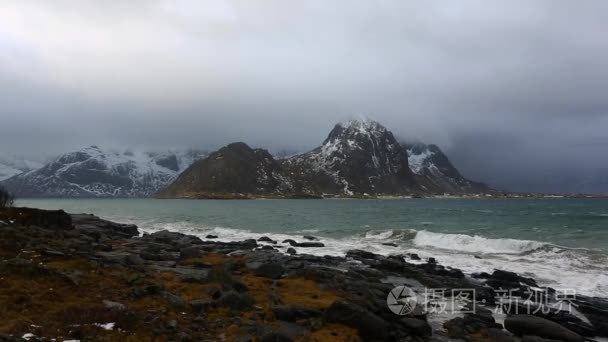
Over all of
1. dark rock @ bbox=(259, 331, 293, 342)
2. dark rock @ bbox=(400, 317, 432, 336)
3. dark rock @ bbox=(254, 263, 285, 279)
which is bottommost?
dark rock @ bbox=(400, 317, 432, 336)

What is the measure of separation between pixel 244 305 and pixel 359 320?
13.8ft

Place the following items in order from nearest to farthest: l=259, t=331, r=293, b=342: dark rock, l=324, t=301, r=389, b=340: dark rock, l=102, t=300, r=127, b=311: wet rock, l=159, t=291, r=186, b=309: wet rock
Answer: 1. l=259, t=331, r=293, b=342: dark rock
2. l=102, t=300, r=127, b=311: wet rock
3. l=324, t=301, r=389, b=340: dark rock
4. l=159, t=291, r=186, b=309: wet rock

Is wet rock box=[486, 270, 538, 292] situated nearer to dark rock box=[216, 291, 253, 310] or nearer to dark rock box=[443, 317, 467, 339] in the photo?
dark rock box=[443, 317, 467, 339]

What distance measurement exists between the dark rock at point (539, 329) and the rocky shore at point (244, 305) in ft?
0.12

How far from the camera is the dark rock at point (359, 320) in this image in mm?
13719

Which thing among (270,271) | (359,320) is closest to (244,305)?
(359,320)

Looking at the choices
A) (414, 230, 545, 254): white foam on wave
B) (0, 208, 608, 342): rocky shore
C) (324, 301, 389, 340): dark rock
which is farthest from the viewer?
(414, 230, 545, 254): white foam on wave

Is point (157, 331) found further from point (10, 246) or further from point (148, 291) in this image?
point (10, 246)

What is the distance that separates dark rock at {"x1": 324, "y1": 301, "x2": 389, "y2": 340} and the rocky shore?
3cm

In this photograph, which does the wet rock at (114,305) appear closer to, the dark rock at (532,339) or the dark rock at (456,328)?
the dark rock at (456,328)

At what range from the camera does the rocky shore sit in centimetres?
1179

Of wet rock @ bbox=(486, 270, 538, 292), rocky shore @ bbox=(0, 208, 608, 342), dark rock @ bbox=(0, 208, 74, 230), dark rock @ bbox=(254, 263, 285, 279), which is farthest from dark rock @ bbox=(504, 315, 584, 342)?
dark rock @ bbox=(0, 208, 74, 230)

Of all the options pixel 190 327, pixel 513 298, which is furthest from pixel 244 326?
pixel 513 298

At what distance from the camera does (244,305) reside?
1507cm
